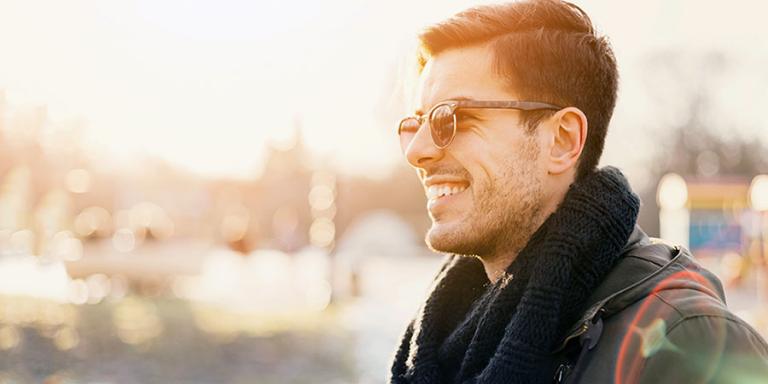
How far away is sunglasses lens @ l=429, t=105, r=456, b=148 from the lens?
106 inches

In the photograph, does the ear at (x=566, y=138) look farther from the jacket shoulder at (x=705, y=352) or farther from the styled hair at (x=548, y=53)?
the jacket shoulder at (x=705, y=352)

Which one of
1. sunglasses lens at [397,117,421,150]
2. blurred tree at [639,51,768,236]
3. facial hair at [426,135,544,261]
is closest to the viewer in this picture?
facial hair at [426,135,544,261]

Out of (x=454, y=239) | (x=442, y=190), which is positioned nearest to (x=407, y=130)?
(x=442, y=190)

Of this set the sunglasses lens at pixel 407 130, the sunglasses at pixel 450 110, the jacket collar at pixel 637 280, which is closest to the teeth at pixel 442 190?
the sunglasses at pixel 450 110

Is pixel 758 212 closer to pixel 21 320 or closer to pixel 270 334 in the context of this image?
pixel 270 334

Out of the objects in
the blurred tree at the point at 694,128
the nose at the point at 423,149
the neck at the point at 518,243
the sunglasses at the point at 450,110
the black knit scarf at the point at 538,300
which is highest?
the blurred tree at the point at 694,128

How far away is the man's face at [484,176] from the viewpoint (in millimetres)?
2656

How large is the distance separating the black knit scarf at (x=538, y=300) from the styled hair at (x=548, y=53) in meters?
0.22

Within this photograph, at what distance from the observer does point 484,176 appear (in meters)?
2.66

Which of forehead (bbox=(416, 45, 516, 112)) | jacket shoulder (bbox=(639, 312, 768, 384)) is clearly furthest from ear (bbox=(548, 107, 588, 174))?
jacket shoulder (bbox=(639, 312, 768, 384))

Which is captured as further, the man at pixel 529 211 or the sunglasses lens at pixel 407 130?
the sunglasses lens at pixel 407 130

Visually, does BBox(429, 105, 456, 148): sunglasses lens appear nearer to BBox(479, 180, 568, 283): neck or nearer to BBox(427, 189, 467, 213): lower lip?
BBox(427, 189, 467, 213): lower lip

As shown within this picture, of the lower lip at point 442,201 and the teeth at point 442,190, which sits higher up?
the teeth at point 442,190

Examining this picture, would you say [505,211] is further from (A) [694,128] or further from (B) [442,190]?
(A) [694,128]
